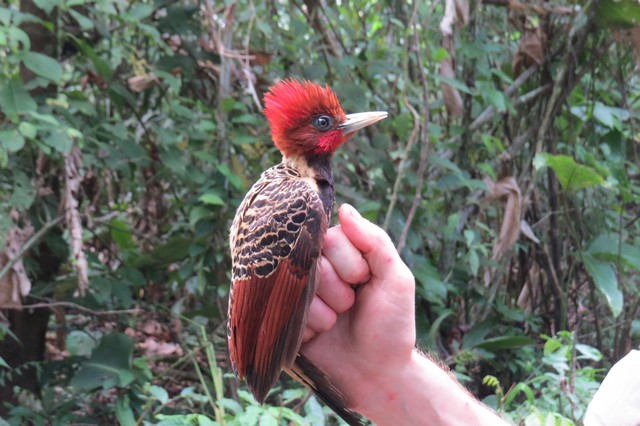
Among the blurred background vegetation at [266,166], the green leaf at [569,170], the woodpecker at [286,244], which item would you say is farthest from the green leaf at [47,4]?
the green leaf at [569,170]

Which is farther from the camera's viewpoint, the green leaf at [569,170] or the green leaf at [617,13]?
the green leaf at [617,13]

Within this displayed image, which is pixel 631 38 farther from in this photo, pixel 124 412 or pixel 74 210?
pixel 124 412

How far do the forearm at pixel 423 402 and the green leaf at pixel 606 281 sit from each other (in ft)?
5.78

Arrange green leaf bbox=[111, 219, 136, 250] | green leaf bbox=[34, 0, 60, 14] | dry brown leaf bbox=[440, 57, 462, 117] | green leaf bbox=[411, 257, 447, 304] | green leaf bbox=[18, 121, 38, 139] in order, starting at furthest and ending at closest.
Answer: green leaf bbox=[111, 219, 136, 250] → dry brown leaf bbox=[440, 57, 462, 117] → green leaf bbox=[411, 257, 447, 304] → green leaf bbox=[34, 0, 60, 14] → green leaf bbox=[18, 121, 38, 139]

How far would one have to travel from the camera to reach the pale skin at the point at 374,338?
1.54 meters

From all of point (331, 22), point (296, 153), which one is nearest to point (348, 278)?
point (296, 153)

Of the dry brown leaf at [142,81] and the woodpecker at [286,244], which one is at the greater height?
the dry brown leaf at [142,81]

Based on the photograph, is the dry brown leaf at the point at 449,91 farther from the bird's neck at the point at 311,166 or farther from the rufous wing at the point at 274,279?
the rufous wing at the point at 274,279

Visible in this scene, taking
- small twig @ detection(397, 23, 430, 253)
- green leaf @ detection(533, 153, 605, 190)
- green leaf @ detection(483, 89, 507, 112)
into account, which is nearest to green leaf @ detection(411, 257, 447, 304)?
small twig @ detection(397, 23, 430, 253)

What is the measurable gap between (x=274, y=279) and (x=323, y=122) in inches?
13.9

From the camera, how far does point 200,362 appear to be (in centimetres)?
369

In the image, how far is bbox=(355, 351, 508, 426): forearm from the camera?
1640mm

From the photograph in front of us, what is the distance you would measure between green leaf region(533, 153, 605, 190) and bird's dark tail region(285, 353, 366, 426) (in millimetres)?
1872

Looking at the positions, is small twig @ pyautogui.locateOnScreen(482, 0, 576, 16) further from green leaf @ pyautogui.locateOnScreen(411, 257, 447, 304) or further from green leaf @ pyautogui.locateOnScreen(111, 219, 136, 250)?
green leaf @ pyautogui.locateOnScreen(111, 219, 136, 250)
